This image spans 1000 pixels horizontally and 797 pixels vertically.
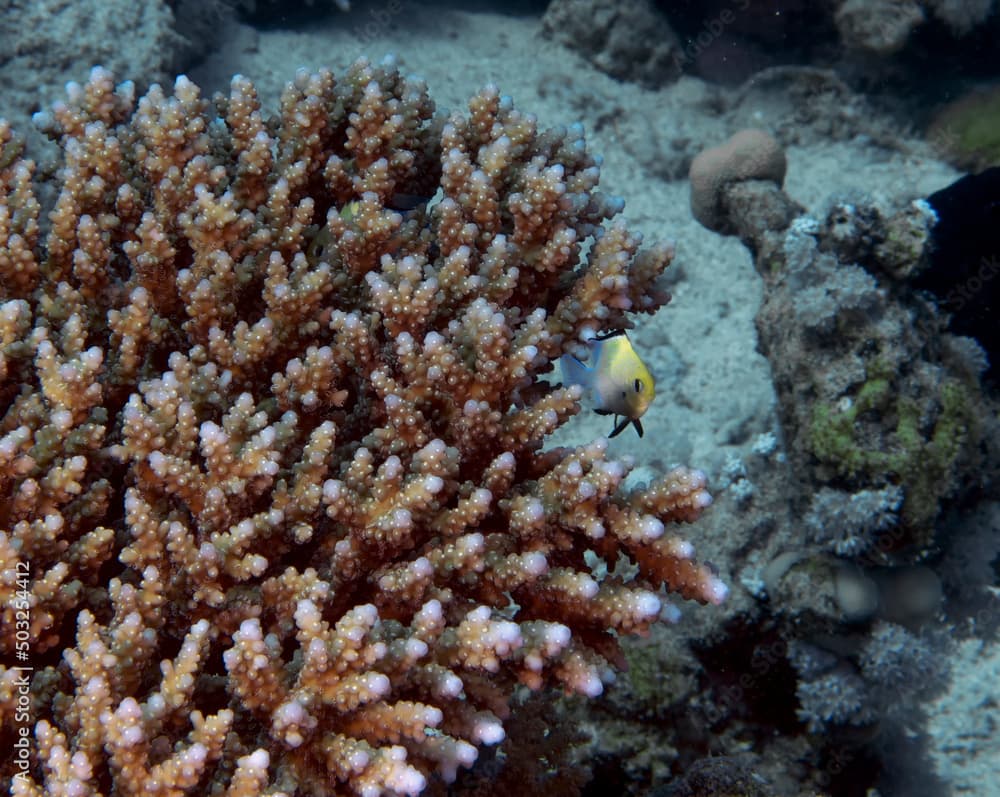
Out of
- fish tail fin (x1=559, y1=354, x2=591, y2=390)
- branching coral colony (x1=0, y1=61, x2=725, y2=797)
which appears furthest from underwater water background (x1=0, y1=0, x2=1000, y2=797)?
fish tail fin (x1=559, y1=354, x2=591, y2=390)

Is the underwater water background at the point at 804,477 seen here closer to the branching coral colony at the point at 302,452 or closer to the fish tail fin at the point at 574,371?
the branching coral colony at the point at 302,452

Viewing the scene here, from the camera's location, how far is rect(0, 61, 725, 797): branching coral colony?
1973 mm

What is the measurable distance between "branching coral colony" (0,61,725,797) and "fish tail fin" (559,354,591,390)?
9 cm

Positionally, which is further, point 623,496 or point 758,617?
point 758,617

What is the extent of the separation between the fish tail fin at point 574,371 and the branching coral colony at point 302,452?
0.09 m

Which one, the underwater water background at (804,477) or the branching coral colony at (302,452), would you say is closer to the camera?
the branching coral colony at (302,452)

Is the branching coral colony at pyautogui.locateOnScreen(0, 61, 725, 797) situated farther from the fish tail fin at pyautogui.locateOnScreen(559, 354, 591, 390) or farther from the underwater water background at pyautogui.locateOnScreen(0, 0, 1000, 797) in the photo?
the underwater water background at pyautogui.locateOnScreen(0, 0, 1000, 797)

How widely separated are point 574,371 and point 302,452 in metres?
1.13

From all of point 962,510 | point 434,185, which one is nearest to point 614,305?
point 434,185

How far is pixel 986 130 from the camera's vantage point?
9.34m

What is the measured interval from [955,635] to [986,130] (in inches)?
274

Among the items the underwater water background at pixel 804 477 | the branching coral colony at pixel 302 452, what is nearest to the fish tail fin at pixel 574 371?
the branching coral colony at pixel 302 452

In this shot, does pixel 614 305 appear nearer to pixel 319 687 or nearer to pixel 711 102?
pixel 319 687

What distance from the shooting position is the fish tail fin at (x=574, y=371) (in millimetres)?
2949
